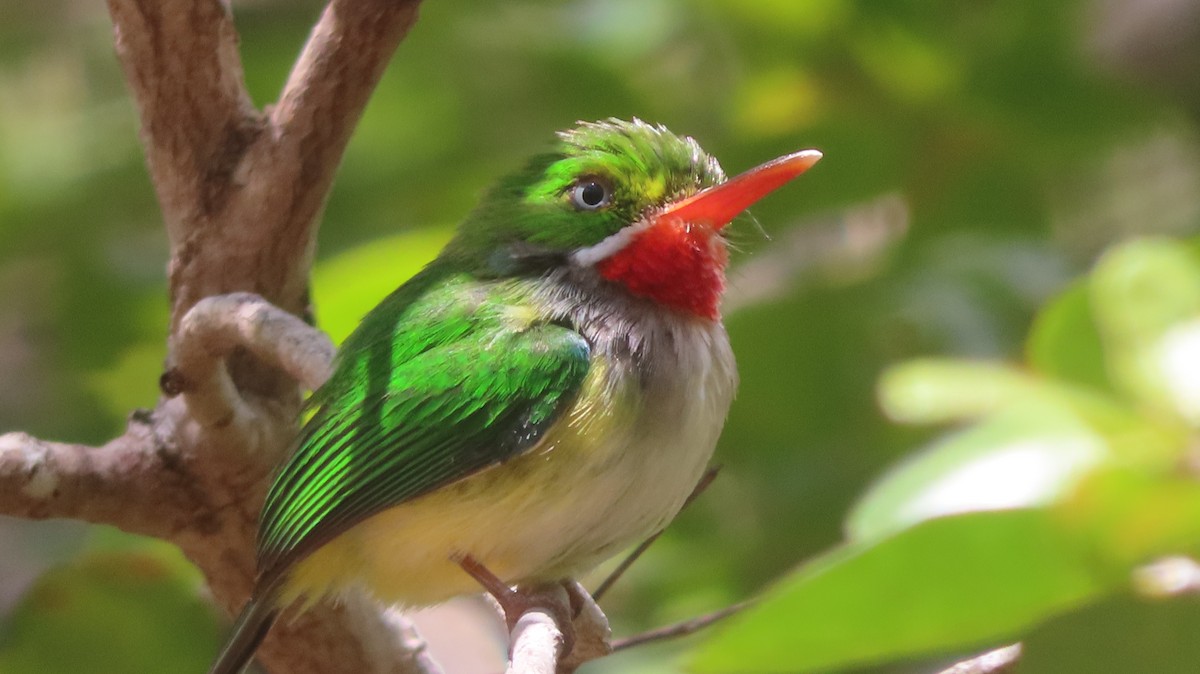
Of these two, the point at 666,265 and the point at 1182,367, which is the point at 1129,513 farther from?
the point at 666,265

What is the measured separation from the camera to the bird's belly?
2.12 meters

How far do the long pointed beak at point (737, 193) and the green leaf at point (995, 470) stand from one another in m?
0.51

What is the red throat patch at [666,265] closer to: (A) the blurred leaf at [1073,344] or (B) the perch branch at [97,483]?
(A) the blurred leaf at [1073,344]

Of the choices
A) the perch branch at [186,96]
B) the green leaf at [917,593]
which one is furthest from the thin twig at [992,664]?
the perch branch at [186,96]

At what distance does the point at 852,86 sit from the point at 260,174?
77.8 inches

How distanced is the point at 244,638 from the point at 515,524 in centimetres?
50

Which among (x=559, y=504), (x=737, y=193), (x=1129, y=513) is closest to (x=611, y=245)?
(x=737, y=193)

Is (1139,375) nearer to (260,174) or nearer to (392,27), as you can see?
(392,27)

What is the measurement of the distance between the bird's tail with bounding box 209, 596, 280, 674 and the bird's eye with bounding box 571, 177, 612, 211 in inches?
31.8

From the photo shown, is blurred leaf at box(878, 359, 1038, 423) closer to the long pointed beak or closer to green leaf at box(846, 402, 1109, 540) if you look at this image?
green leaf at box(846, 402, 1109, 540)

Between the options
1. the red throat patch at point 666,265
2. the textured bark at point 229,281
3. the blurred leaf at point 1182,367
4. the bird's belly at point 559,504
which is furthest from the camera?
the red throat patch at point 666,265

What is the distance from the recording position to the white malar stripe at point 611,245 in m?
2.38

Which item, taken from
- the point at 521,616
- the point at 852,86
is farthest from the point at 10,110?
the point at 521,616

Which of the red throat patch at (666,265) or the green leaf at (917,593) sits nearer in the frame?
the green leaf at (917,593)
